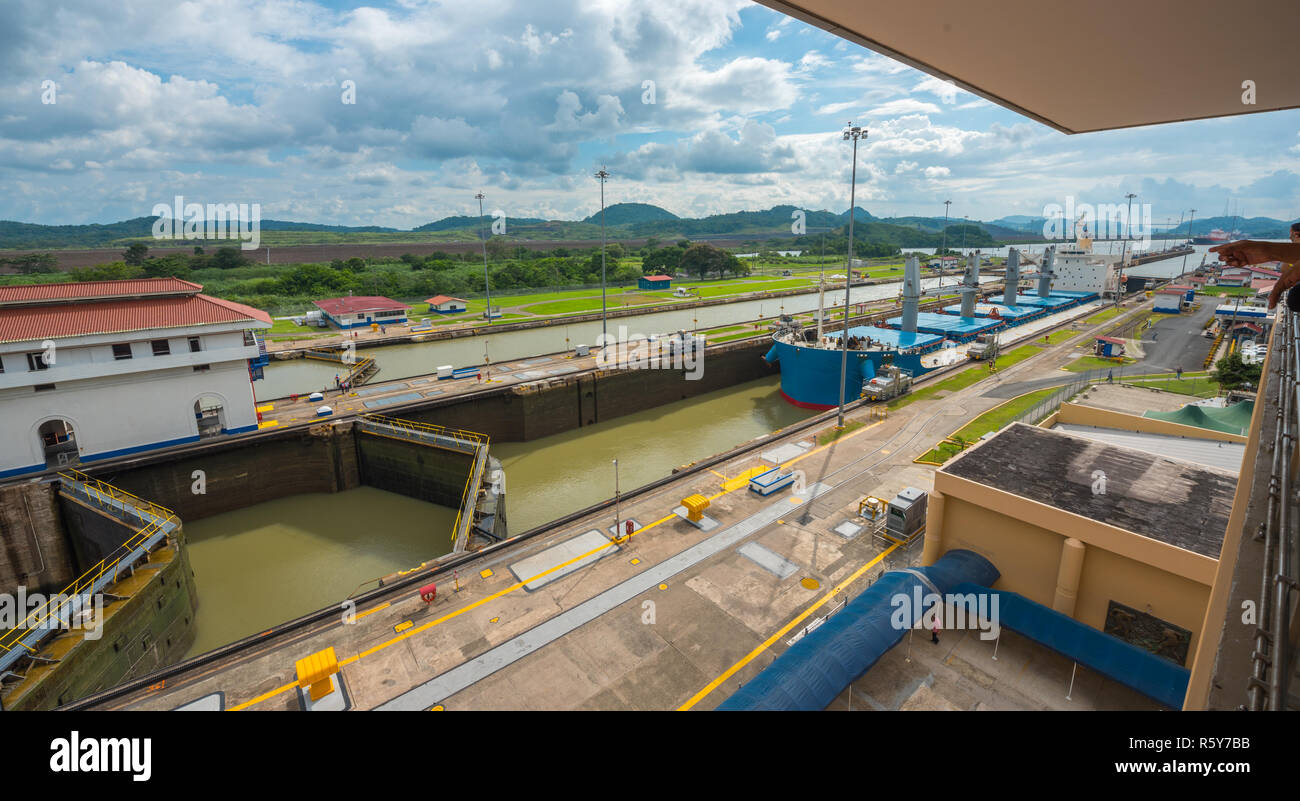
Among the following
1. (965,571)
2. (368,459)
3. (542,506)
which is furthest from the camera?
(368,459)

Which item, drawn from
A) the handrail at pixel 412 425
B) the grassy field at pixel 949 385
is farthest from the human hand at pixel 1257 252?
the grassy field at pixel 949 385

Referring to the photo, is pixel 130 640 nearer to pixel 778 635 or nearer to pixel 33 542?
pixel 33 542

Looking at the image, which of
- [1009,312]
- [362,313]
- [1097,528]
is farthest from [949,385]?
[362,313]

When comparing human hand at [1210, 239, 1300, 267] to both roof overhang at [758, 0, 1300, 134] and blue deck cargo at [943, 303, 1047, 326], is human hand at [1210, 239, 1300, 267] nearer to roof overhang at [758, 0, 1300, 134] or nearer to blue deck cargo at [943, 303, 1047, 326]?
roof overhang at [758, 0, 1300, 134]

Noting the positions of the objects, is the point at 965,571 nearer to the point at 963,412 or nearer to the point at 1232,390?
the point at 963,412

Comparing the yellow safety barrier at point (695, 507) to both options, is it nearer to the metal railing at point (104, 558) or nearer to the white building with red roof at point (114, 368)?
the metal railing at point (104, 558)

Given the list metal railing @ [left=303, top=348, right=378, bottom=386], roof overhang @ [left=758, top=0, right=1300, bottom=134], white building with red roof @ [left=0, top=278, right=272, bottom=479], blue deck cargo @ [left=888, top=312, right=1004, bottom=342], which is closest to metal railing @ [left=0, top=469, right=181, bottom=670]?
white building with red roof @ [left=0, top=278, right=272, bottom=479]
